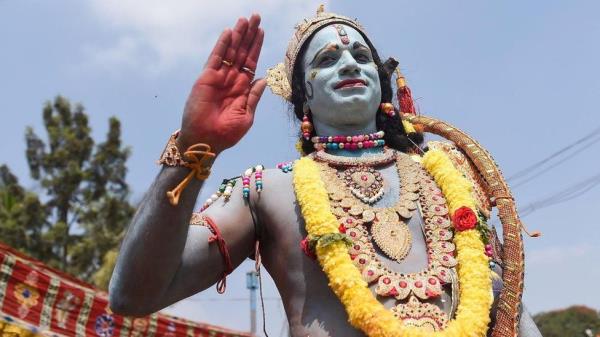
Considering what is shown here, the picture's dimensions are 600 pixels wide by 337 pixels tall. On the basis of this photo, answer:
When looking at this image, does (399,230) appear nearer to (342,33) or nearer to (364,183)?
(364,183)

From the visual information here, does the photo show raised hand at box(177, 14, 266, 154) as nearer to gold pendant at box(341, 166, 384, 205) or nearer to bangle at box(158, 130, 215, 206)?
bangle at box(158, 130, 215, 206)

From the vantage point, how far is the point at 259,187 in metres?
2.84

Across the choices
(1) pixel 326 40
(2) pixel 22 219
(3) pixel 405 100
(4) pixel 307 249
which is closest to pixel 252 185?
(4) pixel 307 249

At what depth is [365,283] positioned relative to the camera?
256cm

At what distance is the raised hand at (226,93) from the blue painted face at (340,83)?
713 millimetres

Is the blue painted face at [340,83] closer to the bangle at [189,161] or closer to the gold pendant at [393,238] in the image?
the gold pendant at [393,238]

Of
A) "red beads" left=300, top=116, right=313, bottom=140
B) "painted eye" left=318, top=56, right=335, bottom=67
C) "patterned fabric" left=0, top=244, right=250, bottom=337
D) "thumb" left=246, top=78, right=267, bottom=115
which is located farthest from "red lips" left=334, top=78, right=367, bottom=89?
"patterned fabric" left=0, top=244, right=250, bottom=337

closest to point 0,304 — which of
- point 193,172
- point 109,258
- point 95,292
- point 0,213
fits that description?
point 95,292

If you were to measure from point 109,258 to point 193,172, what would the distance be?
49.7ft

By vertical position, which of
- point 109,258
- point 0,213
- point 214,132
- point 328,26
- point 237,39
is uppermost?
point 0,213

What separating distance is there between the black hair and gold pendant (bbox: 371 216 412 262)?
1.94 ft

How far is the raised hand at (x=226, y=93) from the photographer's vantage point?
2.18m

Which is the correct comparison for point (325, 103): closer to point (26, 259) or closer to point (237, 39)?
point (237, 39)

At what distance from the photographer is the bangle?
218 centimetres
